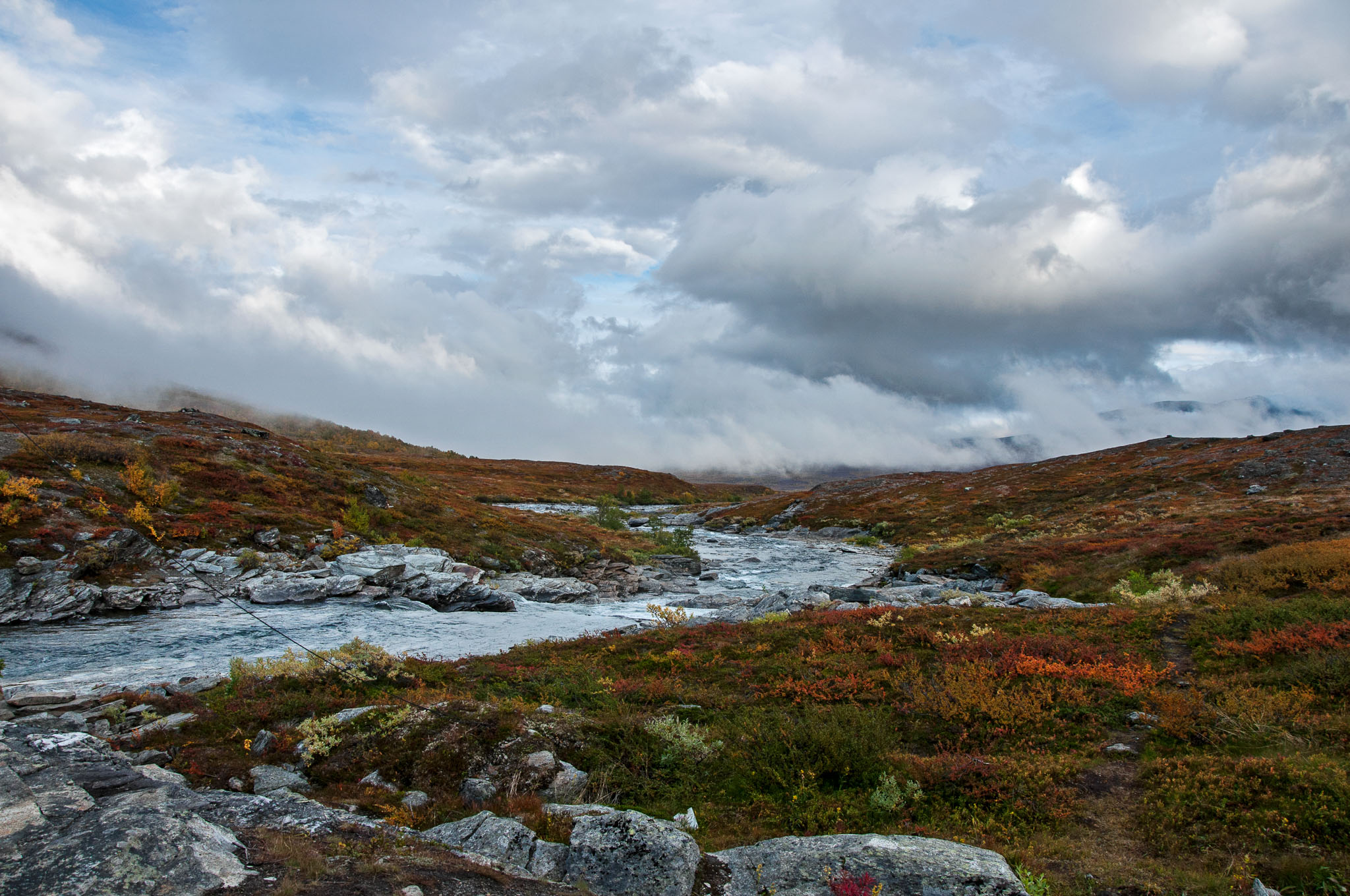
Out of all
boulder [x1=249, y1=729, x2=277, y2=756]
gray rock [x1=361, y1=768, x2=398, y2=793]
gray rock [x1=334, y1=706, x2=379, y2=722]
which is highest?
gray rock [x1=334, y1=706, x2=379, y2=722]

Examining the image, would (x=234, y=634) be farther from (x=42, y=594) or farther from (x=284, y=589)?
(x=42, y=594)

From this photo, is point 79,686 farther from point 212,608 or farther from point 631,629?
point 631,629

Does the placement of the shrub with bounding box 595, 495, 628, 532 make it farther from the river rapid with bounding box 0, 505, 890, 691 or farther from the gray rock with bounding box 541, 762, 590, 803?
the gray rock with bounding box 541, 762, 590, 803

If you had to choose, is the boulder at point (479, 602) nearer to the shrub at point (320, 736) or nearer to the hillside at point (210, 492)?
the hillside at point (210, 492)

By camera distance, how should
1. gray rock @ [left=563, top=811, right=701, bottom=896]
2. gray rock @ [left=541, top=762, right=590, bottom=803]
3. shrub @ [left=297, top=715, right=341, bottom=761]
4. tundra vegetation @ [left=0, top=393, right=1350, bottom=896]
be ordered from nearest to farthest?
gray rock @ [left=563, top=811, right=701, bottom=896] → tundra vegetation @ [left=0, top=393, right=1350, bottom=896] → gray rock @ [left=541, top=762, right=590, bottom=803] → shrub @ [left=297, top=715, right=341, bottom=761]

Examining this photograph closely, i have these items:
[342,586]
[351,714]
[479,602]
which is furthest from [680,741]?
[342,586]

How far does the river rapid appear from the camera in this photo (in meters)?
18.0

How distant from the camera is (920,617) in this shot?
20406 mm

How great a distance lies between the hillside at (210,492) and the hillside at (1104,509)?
29.1m

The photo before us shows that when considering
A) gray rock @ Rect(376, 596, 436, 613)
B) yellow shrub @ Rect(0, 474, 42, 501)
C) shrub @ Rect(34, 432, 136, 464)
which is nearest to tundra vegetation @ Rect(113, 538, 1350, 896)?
gray rock @ Rect(376, 596, 436, 613)

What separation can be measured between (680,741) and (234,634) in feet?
65.9

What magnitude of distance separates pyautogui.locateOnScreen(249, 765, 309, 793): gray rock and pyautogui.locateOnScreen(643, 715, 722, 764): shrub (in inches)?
211

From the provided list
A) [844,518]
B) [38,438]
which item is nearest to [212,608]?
[38,438]

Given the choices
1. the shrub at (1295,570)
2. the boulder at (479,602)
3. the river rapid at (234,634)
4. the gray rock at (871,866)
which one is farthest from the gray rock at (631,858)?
the boulder at (479,602)
